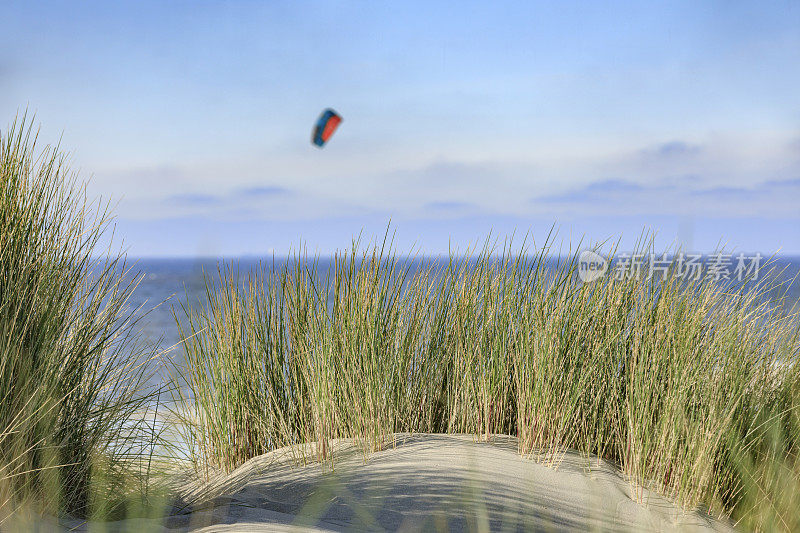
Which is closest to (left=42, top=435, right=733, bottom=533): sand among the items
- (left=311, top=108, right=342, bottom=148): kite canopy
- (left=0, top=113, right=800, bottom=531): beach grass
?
(left=0, top=113, right=800, bottom=531): beach grass

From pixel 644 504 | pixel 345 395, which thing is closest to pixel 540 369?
pixel 644 504

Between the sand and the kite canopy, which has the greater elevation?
the kite canopy

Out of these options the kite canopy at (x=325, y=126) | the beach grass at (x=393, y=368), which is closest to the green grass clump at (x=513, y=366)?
the beach grass at (x=393, y=368)

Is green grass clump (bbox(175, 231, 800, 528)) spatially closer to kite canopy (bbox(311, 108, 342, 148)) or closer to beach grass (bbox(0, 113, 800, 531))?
beach grass (bbox(0, 113, 800, 531))

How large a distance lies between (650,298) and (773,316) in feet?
2.64

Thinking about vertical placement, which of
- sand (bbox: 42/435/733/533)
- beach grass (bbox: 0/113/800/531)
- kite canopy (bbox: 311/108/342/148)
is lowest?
sand (bbox: 42/435/733/533)

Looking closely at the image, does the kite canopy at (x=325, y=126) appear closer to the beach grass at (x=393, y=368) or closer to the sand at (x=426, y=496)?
the beach grass at (x=393, y=368)

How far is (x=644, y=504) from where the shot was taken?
2799 mm

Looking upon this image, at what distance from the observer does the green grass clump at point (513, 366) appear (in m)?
3.01

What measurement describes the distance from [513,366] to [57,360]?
84.4 inches

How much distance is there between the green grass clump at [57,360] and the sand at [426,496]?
29cm

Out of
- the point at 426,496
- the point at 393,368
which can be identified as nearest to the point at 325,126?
the point at 393,368

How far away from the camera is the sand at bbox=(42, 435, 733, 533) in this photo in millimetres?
2371

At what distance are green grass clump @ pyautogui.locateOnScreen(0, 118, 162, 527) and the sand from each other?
0.97ft
